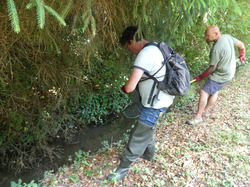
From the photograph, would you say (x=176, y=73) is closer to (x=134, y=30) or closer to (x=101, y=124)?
(x=134, y=30)

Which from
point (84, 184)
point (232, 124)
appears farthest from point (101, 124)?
point (232, 124)

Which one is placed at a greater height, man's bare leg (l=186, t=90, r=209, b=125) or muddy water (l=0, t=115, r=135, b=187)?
man's bare leg (l=186, t=90, r=209, b=125)

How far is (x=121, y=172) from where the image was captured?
8.65ft

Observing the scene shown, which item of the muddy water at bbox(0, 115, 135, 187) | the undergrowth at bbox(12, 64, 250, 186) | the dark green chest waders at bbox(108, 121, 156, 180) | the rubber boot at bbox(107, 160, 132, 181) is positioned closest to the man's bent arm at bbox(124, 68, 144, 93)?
the dark green chest waders at bbox(108, 121, 156, 180)

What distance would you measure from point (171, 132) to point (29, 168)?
10.6 feet

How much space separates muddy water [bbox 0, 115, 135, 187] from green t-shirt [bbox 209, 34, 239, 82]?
2.80 metres

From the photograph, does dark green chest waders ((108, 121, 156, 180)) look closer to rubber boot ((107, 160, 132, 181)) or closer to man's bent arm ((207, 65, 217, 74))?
rubber boot ((107, 160, 132, 181))

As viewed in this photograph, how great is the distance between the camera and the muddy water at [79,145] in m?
3.97

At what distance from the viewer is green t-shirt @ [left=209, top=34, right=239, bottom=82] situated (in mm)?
3348

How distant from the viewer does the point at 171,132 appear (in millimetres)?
3773

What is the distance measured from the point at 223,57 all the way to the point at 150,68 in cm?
200

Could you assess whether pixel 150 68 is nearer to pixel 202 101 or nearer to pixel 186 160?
pixel 186 160

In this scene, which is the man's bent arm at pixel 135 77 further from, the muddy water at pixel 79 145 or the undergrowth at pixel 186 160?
the muddy water at pixel 79 145

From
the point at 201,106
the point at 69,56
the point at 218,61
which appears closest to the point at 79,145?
the point at 69,56
